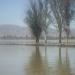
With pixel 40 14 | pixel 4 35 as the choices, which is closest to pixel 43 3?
pixel 40 14

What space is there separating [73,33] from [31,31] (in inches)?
194

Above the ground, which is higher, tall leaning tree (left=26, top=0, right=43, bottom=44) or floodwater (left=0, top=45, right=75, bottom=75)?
tall leaning tree (left=26, top=0, right=43, bottom=44)

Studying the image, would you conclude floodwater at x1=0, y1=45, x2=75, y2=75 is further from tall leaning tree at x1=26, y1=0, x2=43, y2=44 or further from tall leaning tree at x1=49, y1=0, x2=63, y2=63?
tall leaning tree at x1=26, y1=0, x2=43, y2=44

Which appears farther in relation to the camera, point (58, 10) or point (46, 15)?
point (46, 15)

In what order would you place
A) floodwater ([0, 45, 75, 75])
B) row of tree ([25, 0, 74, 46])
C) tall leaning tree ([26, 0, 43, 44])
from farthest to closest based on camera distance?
tall leaning tree ([26, 0, 43, 44]) < row of tree ([25, 0, 74, 46]) < floodwater ([0, 45, 75, 75])

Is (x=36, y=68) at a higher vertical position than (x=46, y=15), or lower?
lower

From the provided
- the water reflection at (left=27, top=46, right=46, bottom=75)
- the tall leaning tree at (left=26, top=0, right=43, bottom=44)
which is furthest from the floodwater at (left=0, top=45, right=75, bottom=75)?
the tall leaning tree at (left=26, top=0, right=43, bottom=44)

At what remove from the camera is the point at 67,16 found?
100 feet

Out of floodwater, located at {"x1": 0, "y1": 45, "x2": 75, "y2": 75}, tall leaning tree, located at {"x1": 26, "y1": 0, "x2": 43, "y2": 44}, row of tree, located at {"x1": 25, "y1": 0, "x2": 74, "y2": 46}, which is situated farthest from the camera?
tall leaning tree, located at {"x1": 26, "y1": 0, "x2": 43, "y2": 44}

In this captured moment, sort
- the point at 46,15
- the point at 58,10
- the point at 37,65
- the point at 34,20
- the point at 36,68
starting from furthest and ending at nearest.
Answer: the point at 34,20, the point at 46,15, the point at 58,10, the point at 37,65, the point at 36,68

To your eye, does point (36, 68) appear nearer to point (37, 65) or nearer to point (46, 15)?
point (37, 65)

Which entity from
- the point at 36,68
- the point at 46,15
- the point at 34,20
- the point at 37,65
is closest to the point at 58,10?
the point at 46,15

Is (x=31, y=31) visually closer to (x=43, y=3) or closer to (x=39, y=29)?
(x=39, y=29)

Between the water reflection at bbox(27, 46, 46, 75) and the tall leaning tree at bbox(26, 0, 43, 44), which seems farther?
the tall leaning tree at bbox(26, 0, 43, 44)
